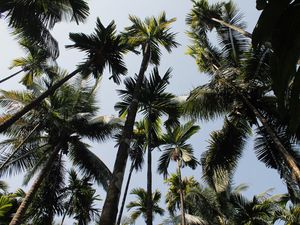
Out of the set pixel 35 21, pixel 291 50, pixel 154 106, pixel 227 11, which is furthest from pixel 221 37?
pixel 291 50

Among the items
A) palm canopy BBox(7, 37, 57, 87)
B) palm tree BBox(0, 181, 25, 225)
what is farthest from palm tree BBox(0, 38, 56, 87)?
palm tree BBox(0, 181, 25, 225)

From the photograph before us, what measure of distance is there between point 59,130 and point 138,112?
4.67 m

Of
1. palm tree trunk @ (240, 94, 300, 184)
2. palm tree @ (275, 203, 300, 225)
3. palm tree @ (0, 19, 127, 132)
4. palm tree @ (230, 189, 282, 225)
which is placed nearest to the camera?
palm tree trunk @ (240, 94, 300, 184)

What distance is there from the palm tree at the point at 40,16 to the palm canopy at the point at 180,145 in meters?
7.87

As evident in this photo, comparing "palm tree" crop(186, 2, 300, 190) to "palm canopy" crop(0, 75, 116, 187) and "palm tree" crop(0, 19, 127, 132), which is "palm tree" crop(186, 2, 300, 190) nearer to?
"palm tree" crop(0, 19, 127, 132)

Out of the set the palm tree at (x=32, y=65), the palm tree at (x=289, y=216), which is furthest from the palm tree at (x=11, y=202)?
the palm tree at (x=289, y=216)

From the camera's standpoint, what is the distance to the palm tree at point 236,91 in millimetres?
12205

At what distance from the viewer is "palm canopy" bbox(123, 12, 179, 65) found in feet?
46.8

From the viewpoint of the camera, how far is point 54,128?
51.8 ft

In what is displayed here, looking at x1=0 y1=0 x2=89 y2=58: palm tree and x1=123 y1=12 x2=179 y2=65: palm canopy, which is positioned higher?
x1=123 y1=12 x2=179 y2=65: palm canopy

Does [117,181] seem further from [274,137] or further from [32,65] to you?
[32,65]

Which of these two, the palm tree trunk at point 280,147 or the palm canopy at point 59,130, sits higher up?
the palm canopy at point 59,130

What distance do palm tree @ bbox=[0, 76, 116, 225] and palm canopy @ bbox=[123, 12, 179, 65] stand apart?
14.9 feet

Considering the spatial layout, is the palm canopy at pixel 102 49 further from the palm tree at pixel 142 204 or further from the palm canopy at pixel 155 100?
the palm tree at pixel 142 204
